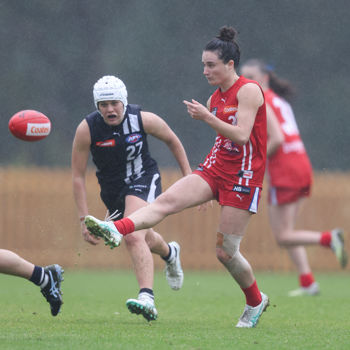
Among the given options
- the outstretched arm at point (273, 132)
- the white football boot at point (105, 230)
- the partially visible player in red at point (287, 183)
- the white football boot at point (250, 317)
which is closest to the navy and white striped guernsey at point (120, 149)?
the white football boot at point (105, 230)

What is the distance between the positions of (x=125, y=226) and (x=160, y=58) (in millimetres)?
13482

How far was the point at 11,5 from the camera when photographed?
18312 millimetres

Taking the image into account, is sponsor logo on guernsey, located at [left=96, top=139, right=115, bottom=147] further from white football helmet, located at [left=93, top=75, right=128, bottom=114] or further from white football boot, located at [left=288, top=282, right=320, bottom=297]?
white football boot, located at [left=288, top=282, right=320, bottom=297]

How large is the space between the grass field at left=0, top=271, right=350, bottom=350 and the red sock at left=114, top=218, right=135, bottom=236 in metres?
0.62

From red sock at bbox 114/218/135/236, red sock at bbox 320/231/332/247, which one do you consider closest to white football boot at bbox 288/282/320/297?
red sock at bbox 320/231/332/247

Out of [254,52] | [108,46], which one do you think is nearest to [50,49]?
[108,46]

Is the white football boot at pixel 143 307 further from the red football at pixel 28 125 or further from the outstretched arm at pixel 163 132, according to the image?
the red football at pixel 28 125

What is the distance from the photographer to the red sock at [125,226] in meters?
5.14

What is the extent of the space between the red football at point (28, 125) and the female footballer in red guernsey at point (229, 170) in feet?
4.00

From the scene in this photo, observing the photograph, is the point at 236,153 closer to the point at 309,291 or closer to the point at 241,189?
A: the point at 241,189

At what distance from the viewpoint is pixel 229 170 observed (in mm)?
5430

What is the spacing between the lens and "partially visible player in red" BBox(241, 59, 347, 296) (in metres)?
8.62

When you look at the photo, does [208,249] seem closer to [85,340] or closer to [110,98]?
[110,98]

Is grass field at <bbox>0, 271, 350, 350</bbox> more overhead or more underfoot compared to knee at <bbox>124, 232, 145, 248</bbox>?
more underfoot
